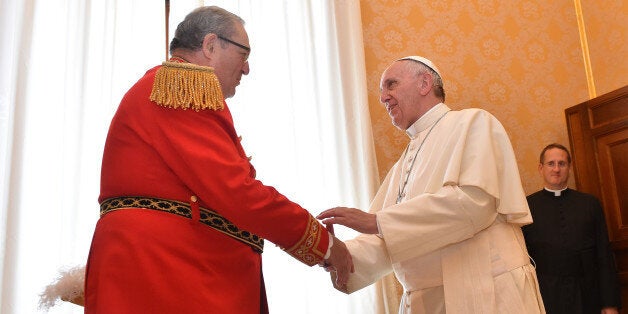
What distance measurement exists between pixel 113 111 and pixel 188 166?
242 cm

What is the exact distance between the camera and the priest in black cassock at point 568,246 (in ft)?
15.5

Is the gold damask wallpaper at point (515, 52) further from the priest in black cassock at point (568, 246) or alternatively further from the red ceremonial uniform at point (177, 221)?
the red ceremonial uniform at point (177, 221)

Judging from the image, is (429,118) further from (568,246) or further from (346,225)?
(568,246)

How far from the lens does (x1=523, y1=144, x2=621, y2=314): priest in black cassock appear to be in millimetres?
4723

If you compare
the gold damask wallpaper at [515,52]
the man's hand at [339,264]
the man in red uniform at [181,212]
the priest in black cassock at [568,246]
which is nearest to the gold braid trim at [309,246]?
the man in red uniform at [181,212]

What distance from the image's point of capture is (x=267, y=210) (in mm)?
2234

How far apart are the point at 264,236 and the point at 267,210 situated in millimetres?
101

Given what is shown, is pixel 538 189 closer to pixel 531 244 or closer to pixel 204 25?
pixel 531 244

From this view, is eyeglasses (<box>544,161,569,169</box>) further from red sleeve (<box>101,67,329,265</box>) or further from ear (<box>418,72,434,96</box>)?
red sleeve (<box>101,67,329,265</box>)

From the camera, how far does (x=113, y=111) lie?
4.41 metres

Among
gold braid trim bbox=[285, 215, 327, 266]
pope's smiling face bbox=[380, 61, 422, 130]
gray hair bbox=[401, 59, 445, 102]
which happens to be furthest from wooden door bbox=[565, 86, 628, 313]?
gold braid trim bbox=[285, 215, 327, 266]

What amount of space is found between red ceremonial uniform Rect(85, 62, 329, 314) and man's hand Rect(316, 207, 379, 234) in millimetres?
480

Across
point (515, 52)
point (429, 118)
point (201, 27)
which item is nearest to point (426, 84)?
point (429, 118)

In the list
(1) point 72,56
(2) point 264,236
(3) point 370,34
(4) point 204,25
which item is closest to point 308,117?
Answer: (3) point 370,34
